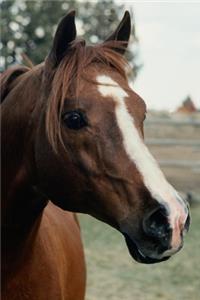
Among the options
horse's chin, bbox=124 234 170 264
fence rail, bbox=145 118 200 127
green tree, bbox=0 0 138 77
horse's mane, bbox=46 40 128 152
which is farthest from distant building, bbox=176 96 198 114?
horse's chin, bbox=124 234 170 264

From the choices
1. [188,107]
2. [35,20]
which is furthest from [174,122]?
[188,107]

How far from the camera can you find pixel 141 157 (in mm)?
1810

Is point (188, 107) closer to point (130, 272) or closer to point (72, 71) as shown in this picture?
point (130, 272)

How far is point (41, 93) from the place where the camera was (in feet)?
6.66

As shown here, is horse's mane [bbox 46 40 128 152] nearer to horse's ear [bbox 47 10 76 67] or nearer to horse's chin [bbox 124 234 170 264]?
horse's ear [bbox 47 10 76 67]

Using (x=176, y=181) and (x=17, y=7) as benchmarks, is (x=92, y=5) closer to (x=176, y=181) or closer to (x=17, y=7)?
(x=17, y=7)

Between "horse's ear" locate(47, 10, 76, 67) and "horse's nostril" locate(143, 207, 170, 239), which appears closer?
"horse's nostril" locate(143, 207, 170, 239)

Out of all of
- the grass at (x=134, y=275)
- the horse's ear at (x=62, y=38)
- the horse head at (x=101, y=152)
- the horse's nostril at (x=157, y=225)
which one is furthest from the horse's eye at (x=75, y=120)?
the grass at (x=134, y=275)

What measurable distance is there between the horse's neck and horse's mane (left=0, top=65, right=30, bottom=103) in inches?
3.8

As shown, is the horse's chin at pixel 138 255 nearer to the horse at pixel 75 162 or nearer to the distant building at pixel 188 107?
the horse at pixel 75 162

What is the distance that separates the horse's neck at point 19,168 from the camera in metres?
2.08

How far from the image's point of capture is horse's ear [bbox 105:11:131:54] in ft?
7.38

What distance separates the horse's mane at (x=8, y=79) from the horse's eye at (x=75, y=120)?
414 millimetres

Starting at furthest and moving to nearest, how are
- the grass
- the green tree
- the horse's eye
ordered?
the green tree < the grass < the horse's eye
